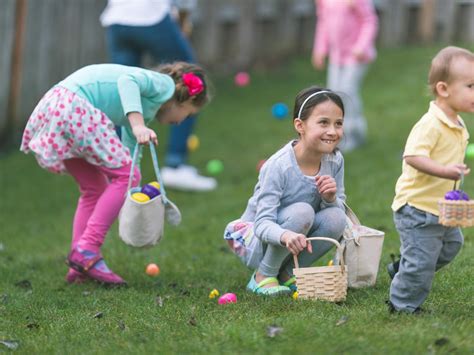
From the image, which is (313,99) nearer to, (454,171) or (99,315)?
(454,171)

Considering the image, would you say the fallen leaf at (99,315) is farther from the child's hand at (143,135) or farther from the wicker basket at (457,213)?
the wicker basket at (457,213)

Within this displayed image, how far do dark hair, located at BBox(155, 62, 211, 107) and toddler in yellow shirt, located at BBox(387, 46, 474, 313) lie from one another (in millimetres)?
1588

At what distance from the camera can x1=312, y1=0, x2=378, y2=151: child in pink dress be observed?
9.36m

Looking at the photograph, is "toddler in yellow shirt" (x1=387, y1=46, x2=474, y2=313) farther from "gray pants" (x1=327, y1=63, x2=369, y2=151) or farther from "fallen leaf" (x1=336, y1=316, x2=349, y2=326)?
"gray pants" (x1=327, y1=63, x2=369, y2=151)

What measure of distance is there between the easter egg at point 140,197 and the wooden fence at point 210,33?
5392 millimetres

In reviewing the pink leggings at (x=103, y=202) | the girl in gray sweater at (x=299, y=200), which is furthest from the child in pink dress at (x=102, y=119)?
the girl in gray sweater at (x=299, y=200)

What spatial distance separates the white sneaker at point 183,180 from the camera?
28.0 ft

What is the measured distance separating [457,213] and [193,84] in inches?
80.4

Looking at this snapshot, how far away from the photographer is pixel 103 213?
17.7ft

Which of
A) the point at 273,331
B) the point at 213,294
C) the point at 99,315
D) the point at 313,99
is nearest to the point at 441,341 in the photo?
the point at 273,331

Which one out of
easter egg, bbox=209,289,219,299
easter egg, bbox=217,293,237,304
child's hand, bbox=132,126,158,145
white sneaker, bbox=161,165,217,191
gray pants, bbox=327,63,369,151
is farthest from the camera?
gray pants, bbox=327,63,369,151

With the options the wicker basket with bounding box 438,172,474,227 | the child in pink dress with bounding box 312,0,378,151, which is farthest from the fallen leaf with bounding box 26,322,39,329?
the child in pink dress with bounding box 312,0,378,151

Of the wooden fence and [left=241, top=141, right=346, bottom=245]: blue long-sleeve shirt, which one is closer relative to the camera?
[left=241, top=141, right=346, bottom=245]: blue long-sleeve shirt

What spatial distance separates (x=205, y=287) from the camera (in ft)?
17.5
